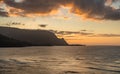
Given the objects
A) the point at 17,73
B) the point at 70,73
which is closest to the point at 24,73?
the point at 17,73

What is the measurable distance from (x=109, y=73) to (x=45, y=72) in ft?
43.1

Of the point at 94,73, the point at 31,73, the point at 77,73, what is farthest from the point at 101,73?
the point at 31,73

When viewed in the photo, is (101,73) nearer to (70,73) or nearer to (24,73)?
(70,73)

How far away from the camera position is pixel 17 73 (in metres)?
53.1

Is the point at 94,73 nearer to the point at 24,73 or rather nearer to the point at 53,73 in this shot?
the point at 53,73

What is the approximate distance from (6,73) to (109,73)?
20501 millimetres

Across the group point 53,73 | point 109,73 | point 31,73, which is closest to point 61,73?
point 53,73

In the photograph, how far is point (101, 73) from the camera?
53.7 meters

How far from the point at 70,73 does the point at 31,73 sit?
782 cm

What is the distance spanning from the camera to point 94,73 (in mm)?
53594

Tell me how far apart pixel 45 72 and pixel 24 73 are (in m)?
4.95

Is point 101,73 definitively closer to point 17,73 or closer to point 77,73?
point 77,73

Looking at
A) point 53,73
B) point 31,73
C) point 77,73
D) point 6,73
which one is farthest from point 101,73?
point 6,73

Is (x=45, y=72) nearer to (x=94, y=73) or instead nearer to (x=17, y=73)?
(x=17, y=73)
